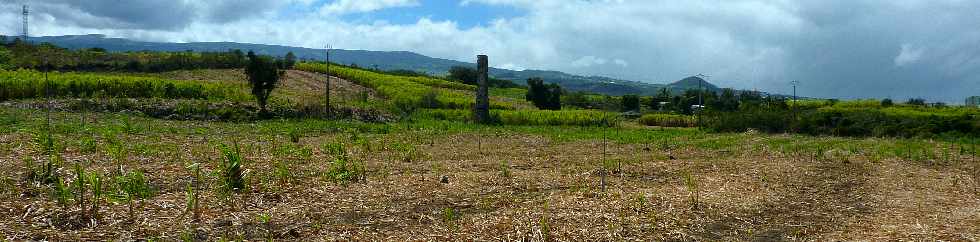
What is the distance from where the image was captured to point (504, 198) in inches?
421

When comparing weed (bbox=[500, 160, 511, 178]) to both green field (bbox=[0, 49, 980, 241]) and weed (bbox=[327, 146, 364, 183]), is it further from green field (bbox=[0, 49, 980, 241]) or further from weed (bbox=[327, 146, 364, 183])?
weed (bbox=[327, 146, 364, 183])

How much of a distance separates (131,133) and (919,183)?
1870cm

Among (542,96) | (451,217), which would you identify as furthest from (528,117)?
(451,217)

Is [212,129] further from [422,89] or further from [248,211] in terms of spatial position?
[422,89]

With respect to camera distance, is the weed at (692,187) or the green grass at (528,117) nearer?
the weed at (692,187)

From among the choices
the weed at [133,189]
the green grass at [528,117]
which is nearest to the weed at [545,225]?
the weed at [133,189]

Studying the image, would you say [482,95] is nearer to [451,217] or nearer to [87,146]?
[87,146]

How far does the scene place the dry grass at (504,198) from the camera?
27.3 ft

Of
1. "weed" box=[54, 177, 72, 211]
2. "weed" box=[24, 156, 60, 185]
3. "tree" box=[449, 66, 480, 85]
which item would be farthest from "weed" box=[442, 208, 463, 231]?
"tree" box=[449, 66, 480, 85]

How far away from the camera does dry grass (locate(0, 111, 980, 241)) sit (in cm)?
831

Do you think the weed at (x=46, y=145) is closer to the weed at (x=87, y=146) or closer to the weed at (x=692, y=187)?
the weed at (x=87, y=146)

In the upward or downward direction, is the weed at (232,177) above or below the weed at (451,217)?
above

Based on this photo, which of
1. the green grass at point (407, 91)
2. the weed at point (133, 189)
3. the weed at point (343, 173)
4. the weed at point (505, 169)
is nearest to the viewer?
the weed at point (133, 189)

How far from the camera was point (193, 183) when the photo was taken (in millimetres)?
10789
